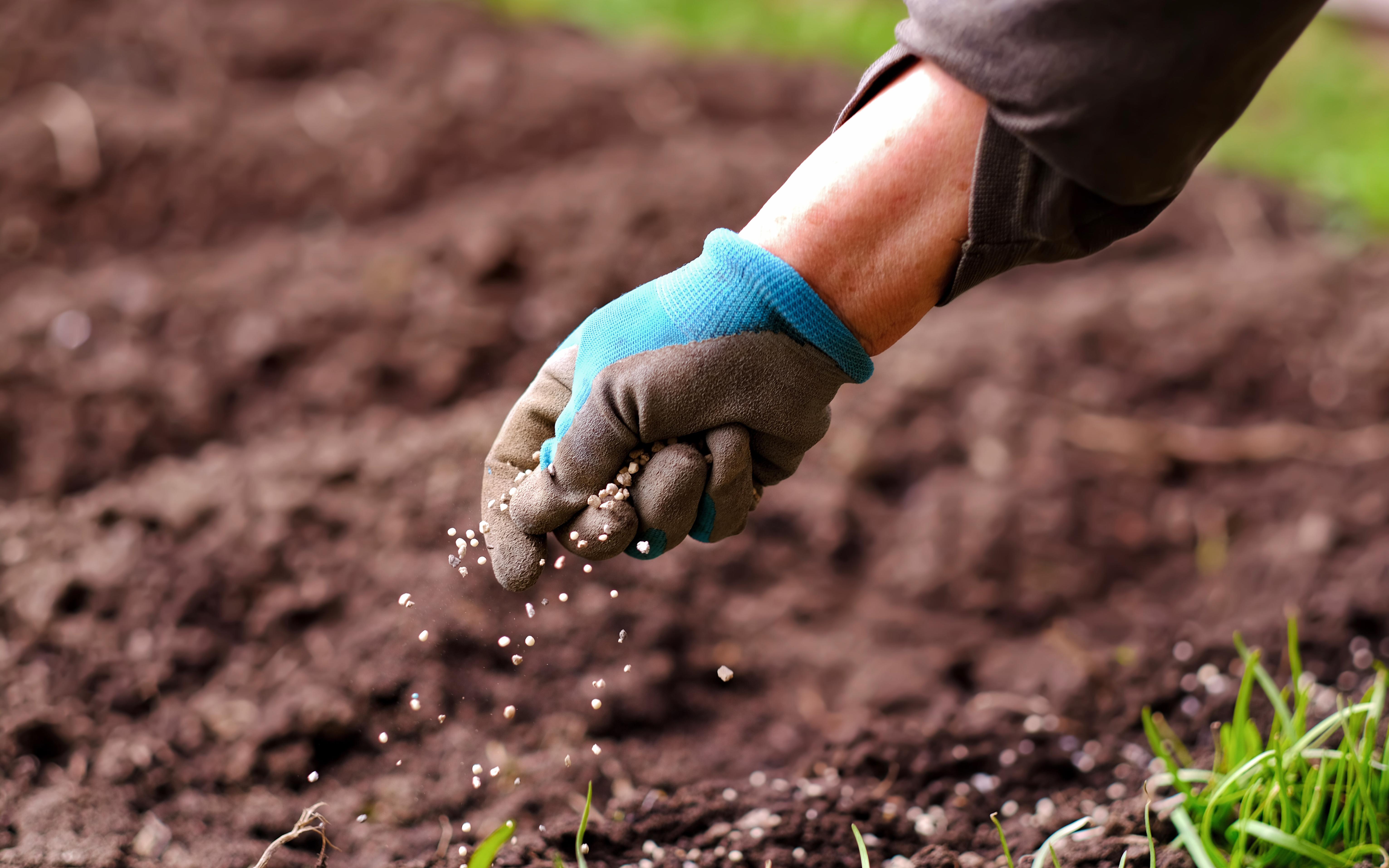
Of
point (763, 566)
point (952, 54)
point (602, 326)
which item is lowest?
point (763, 566)

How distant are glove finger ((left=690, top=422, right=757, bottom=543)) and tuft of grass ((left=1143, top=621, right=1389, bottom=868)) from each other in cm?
73

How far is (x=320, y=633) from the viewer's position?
194cm

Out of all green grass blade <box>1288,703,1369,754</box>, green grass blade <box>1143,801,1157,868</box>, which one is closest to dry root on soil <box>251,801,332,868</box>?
green grass blade <box>1143,801,1157,868</box>

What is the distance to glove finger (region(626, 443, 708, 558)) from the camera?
1.18 m

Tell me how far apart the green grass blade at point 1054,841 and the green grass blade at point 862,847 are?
233mm

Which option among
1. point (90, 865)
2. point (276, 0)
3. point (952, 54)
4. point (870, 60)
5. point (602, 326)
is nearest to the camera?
point (952, 54)

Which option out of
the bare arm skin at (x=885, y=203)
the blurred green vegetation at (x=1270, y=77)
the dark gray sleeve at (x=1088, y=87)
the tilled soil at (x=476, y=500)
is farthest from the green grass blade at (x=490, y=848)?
the blurred green vegetation at (x=1270, y=77)

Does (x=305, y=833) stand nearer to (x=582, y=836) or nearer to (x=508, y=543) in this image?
(x=582, y=836)

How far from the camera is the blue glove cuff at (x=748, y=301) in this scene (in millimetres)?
1117

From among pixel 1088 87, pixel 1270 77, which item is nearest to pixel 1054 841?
pixel 1088 87

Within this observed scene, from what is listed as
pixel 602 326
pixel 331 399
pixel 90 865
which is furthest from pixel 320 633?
pixel 602 326

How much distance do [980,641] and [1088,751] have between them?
398 mm

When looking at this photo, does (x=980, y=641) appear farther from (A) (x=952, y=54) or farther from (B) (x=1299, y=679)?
(A) (x=952, y=54)

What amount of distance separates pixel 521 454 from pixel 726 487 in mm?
284
